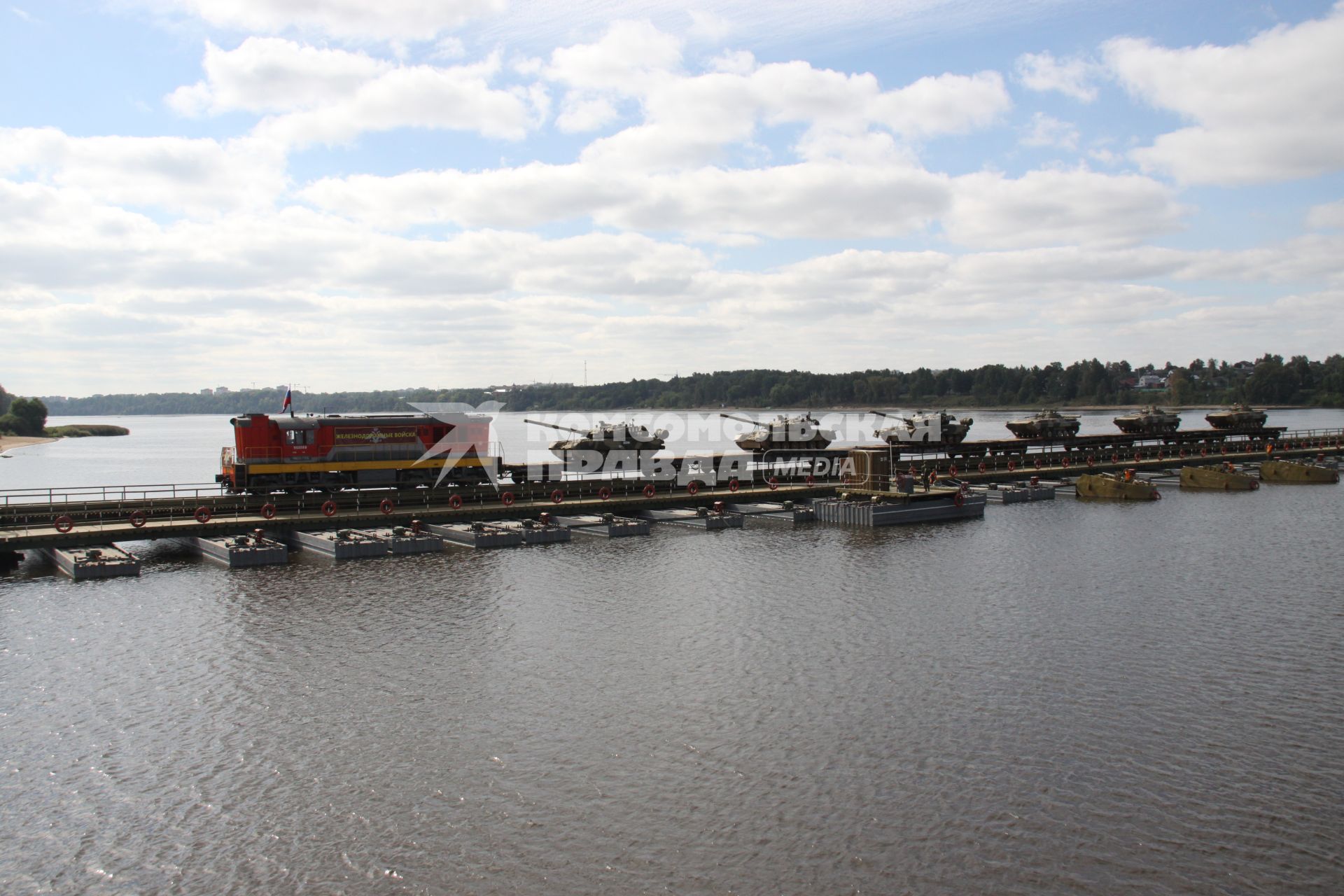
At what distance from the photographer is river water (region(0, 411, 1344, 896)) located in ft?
52.7

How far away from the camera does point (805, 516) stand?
5978 cm

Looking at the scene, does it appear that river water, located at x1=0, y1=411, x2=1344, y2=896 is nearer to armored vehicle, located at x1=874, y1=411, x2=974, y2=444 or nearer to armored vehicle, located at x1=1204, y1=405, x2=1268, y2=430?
armored vehicle, located at x1=874, y1=411, x2=974, y2=444

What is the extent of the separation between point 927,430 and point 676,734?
6548 cm

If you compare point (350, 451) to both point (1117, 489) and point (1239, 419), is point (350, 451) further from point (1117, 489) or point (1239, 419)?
point (1239, 419)

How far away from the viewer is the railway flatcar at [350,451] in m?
51.1

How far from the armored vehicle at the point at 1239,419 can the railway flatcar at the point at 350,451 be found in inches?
3565

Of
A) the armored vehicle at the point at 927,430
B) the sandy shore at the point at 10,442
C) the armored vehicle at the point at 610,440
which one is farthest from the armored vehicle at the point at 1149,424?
the sandy shore at the point at 10,442

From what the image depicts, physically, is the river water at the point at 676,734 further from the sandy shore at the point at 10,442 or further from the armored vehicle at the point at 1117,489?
the sandy shore at the point at 10,442

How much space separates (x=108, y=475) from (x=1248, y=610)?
407 ft

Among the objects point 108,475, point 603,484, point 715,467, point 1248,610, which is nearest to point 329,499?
point 603,484

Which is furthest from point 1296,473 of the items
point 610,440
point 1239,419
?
point 610,440

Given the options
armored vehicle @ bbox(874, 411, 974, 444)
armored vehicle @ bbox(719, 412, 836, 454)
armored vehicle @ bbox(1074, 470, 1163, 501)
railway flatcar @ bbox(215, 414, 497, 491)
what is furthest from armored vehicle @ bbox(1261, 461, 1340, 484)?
railway flatcar @ bbox(215, 414, 497, 491)

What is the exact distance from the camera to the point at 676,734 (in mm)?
21656

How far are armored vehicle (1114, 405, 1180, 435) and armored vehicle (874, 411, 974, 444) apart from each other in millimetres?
29089
